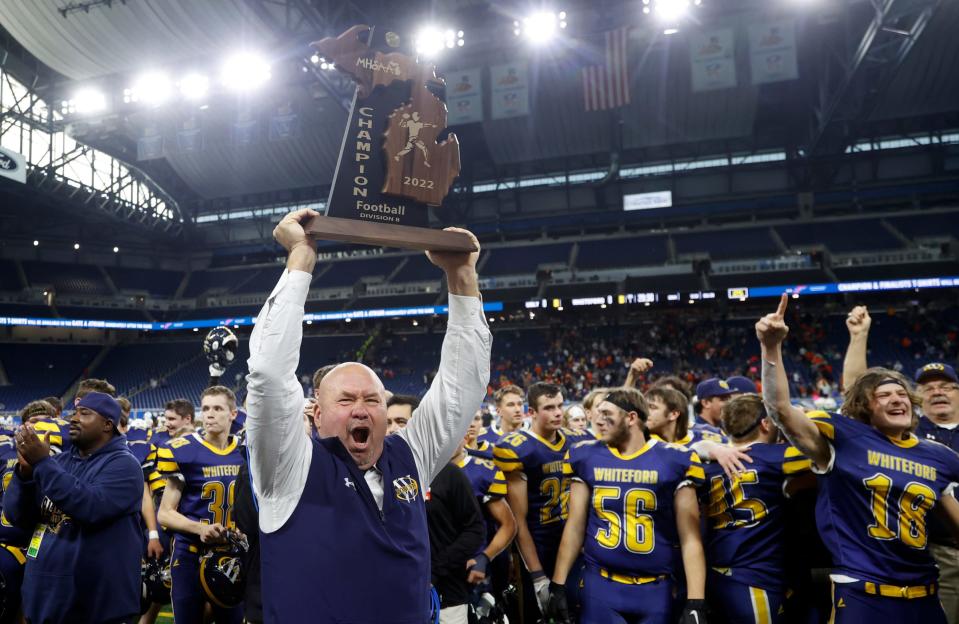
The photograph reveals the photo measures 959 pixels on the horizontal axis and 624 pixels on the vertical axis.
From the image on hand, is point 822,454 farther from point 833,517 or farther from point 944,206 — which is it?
point 944,206

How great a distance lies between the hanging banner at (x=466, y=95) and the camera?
22.0 meters

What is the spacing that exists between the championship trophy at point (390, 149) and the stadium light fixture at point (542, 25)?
63.8ft

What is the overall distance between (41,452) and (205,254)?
126 feet

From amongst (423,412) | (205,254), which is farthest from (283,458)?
(205,254)

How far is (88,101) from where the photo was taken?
84.2 ft

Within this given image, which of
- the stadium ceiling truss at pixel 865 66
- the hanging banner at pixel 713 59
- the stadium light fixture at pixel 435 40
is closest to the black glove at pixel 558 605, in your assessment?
the stadium ceiling truss at pixel 865 66

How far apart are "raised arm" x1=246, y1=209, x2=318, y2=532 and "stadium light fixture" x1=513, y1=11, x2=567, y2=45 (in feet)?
68.3

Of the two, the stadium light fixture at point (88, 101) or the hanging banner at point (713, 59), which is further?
the stadium light fixture at point (88, 101)

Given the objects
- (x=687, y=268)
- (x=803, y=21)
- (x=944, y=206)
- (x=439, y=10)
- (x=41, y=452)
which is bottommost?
(x=41, y=452)

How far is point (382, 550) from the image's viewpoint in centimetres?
196

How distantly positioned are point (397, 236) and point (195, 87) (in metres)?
25.5

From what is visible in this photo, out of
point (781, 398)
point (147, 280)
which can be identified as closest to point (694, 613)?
point (781, 398)

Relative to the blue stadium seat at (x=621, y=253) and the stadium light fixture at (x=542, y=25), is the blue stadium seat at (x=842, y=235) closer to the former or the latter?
the blue stadium seat at (x=621, y=253)

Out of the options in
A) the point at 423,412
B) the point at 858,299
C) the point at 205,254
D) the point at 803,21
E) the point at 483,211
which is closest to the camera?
the point at 423,412
